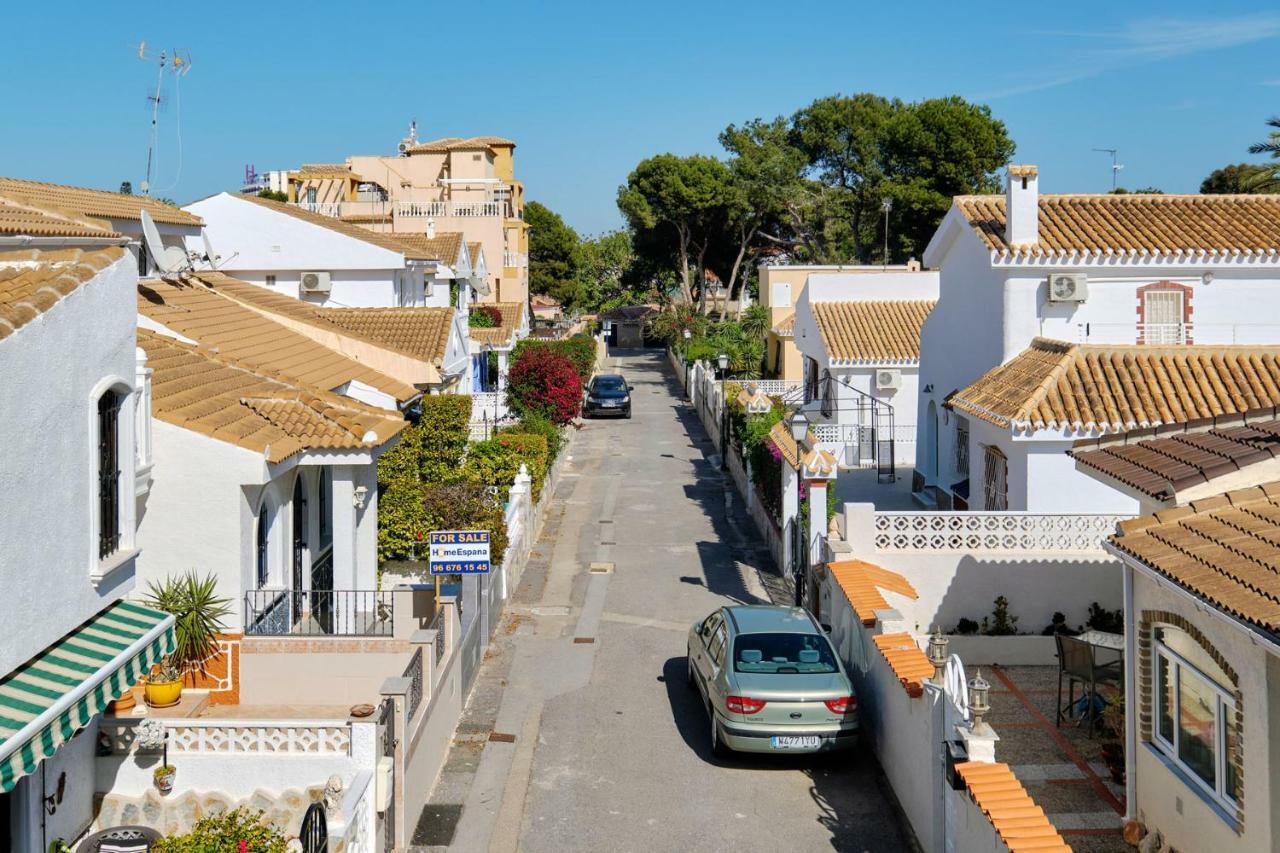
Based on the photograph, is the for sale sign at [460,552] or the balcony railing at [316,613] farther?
the for sale sign at [460,552]

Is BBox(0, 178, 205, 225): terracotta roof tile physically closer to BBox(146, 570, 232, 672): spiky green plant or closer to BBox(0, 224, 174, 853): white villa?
BBox(146, 570, 232, 672): spiky green plant

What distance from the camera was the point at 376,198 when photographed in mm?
60344

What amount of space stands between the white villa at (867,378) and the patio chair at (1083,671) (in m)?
18.3

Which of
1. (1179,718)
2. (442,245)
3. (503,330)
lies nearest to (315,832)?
(1179,718)

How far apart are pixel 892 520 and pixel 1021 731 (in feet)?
13.5

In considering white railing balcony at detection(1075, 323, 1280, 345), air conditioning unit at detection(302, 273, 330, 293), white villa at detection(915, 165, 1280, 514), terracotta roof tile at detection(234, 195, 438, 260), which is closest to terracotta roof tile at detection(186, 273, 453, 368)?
air conditioning unit at detection(302, 273, 330, 293)

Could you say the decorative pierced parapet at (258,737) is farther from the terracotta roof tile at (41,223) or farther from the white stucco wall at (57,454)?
the terracotta roof tile at (41,223)

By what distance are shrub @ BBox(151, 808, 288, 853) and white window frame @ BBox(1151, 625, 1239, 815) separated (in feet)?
24.0

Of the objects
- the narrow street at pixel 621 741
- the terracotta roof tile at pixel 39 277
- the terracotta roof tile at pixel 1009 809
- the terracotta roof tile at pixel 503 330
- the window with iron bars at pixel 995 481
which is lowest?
the narrow street at pixel 621 741

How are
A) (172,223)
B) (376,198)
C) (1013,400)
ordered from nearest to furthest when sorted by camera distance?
1. (1013,400)
2. (172,223)
3. (376,198)

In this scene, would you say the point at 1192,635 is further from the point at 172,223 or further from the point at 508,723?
the point at 172,223

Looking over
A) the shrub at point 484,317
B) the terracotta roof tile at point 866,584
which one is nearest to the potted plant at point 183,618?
the terracotta roof tile at point 866,584

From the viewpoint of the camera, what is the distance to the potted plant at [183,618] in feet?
40.7

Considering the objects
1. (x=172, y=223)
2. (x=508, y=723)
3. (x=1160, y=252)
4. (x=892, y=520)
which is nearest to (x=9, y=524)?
(x=508, y=723)
